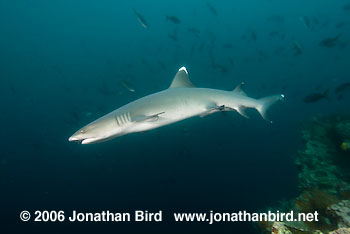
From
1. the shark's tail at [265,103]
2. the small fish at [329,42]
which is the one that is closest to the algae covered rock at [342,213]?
the shark's tail at [265,103]

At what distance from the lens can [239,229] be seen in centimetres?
999

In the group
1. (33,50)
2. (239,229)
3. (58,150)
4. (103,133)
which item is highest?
(33,50)

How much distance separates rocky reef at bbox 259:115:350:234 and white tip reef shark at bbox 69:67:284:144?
2126 mm

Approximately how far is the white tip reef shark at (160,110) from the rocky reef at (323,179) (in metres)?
2.13

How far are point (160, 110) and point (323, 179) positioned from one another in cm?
503

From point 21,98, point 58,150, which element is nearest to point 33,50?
point 21,98

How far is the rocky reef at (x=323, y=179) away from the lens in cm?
359

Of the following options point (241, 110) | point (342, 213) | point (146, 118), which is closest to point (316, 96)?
point (241, 110)

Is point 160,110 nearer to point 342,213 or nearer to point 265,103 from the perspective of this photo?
point 265,103

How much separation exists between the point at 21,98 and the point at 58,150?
79590 mm

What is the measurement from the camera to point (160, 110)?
385 centimetres

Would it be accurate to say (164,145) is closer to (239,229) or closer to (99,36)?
(239,229)

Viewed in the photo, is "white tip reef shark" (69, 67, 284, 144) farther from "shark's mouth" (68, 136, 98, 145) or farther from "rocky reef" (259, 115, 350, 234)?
"rocky reef" (259, 115, 350, 234)

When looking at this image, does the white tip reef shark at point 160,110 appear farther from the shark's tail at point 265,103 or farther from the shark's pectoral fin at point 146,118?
the shark's tail at point 265,103
